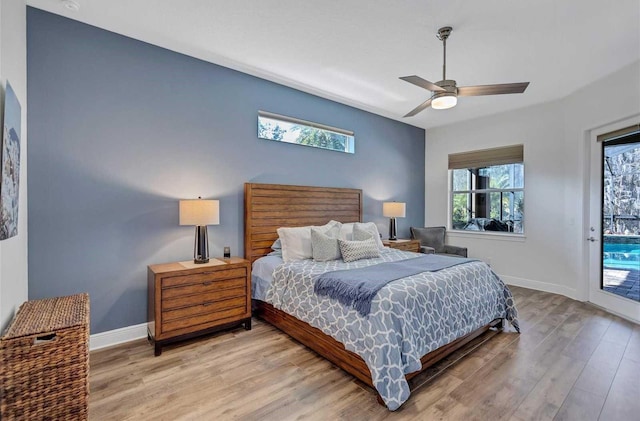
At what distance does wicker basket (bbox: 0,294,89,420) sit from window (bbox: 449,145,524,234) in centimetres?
570

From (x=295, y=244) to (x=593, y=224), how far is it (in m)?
3.95

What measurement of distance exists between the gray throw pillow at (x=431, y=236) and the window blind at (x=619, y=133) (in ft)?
8.35

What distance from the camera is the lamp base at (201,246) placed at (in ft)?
9.77

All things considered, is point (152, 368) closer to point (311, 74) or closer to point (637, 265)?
point (311, 74)

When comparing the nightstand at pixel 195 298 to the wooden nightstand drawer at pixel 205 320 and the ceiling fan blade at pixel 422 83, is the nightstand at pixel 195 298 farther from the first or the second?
the ceiling fan blade at pixel 422 83

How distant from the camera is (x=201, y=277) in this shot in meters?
2.77

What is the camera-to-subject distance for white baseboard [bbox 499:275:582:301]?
4.17 metres

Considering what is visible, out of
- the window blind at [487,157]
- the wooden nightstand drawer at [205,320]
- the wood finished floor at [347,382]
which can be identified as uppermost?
the window blind at [487,157]

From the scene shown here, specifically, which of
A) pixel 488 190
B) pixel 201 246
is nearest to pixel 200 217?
pixel 201 246

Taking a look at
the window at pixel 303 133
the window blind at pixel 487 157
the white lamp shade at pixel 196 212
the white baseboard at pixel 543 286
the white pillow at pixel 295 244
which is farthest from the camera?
the window blind at pixel 487 157

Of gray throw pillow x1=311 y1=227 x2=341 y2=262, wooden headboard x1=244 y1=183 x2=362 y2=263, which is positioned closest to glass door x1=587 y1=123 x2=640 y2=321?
wooden headboard x1=244 y1=183 x2=362 y2=263

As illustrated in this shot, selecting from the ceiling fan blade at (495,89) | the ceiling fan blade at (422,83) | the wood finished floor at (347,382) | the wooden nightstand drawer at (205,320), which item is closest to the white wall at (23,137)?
the wood finished floor at (347,382)

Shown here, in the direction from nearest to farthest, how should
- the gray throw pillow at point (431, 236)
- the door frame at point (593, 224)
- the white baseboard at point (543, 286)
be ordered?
the door frame at point (593, 224)
the white baseboard at point (543, 286)
the gray throw pillow at point (431, 236)

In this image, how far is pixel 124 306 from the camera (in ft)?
9.32
